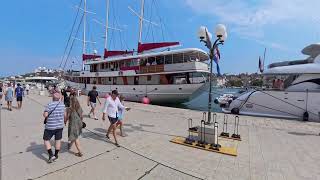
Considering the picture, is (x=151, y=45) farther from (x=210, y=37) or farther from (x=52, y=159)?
(x=52, y=159)

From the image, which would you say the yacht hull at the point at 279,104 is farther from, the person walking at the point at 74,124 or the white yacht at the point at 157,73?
the person walking at the point at 74,124

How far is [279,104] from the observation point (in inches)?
677

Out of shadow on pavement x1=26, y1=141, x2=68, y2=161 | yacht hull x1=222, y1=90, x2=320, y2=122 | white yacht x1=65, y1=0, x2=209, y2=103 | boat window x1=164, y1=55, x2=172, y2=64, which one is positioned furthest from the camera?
boat window x1=164, y1=55, x2=172, y2=64

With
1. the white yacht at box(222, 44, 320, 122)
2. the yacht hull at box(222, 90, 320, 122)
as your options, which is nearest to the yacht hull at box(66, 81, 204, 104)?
the yacht hull at box(222, 90, 320, 122)

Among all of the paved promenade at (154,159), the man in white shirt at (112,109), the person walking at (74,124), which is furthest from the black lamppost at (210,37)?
the person walking at (74,124)

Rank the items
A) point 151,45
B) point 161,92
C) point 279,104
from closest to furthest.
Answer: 1. point 279,104
2. point 161,92
3. point 151,45

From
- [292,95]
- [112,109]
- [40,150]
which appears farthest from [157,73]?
[40,150]

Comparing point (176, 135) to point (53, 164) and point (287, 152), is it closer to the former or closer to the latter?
point (287, 152)

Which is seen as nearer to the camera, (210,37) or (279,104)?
(210,37)

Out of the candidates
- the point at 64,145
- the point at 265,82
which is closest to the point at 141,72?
the point at 265,82

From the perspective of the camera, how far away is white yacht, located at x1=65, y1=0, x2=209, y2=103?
899 inches

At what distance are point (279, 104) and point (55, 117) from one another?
15502mm

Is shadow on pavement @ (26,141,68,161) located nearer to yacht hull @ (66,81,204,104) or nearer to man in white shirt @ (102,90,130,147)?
man in white shirt @ (102,90,130,147)

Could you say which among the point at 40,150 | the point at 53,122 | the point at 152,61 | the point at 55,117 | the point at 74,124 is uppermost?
the point at 152,61
